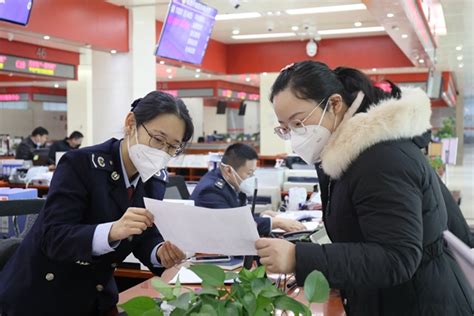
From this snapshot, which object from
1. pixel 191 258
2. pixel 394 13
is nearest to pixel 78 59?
pixel 394 13

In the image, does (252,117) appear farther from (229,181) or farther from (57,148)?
(229,181)

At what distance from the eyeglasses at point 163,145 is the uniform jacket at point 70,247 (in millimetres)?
142

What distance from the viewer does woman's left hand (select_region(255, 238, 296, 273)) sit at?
143 cm

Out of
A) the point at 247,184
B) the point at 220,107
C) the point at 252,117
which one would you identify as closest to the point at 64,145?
the point at 247,184

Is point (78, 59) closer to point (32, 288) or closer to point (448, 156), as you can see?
point (448, 156)

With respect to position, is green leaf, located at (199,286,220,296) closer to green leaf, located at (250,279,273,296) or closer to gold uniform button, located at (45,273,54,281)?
green leaf, located at (250,279,273,296)

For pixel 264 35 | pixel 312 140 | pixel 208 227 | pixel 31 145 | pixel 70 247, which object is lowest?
pixel 31 145

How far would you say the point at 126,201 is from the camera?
2059mm

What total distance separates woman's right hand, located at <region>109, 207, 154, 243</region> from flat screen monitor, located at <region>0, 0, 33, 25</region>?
4282 mm

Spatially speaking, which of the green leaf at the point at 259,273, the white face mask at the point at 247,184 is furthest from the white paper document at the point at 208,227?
the white face mask at the point at 247,184

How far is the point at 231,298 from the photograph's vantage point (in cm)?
127

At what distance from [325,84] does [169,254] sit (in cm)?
87

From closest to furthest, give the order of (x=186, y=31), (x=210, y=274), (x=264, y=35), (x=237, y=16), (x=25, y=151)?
(x=210, y=274) → (x=186, y=31) → (x=237, y=16) → (x=25, y=151) → (x=264, y=35)

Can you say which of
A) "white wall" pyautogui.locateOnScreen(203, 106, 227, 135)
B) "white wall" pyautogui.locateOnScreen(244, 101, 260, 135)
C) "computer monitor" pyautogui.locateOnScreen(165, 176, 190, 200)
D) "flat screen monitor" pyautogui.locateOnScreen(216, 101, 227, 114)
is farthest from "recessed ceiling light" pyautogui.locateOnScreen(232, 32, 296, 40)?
"white wall" pyautogui.locateOnScreen(244, 101, 260, 135)
